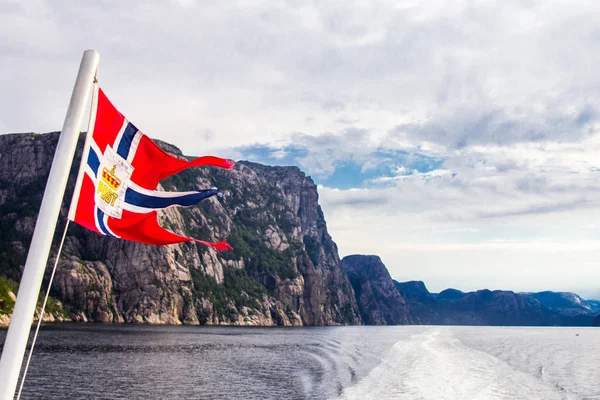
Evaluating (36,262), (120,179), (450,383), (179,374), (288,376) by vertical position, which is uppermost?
(120,179)

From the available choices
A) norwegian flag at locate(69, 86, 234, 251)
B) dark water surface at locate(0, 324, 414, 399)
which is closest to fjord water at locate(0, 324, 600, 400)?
dark water surface at locate(0, 324, 414, 399)

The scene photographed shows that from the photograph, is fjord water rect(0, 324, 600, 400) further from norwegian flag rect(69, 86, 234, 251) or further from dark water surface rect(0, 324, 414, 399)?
norwegian flag rect(69, 86, 234, 251)

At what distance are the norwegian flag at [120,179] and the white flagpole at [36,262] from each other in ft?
6.82

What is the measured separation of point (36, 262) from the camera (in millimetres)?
8016

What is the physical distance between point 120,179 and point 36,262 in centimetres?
416

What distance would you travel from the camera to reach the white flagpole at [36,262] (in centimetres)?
786

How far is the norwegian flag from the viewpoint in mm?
11008

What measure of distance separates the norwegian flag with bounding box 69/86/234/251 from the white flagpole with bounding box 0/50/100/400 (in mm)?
2078

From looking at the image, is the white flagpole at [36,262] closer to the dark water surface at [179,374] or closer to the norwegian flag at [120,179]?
the norwegian flag at [120,179]

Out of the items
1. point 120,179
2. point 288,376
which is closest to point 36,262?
point 120,179

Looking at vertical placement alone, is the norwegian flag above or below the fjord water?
above

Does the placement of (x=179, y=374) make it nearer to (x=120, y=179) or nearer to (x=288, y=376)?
(x=288, y=376)

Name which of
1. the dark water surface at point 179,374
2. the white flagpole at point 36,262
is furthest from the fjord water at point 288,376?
the white flagpole at point 36,262

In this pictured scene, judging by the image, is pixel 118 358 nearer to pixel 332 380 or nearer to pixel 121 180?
pixel 332 380
